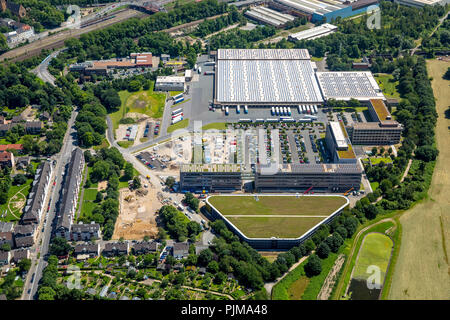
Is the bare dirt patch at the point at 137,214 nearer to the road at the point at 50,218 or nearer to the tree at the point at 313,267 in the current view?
the road at the point at 50,218

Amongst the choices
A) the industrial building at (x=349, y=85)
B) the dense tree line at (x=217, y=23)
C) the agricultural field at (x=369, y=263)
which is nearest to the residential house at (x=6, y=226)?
the agricultural field at (x=369, y=263)

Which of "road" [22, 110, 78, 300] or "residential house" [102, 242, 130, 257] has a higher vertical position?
"residential house" [102, 242, 130, 257]

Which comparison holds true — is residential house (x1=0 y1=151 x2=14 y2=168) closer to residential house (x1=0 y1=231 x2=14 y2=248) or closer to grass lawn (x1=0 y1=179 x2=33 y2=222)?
grass lawn (x1=0 y1=179 x2=33 y2=222)

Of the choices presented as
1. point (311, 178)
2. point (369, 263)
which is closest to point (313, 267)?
point (369, 263)

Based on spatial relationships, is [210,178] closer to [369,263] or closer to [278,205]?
[278,205]

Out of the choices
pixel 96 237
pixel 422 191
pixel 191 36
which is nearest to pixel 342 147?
pixel 422 191

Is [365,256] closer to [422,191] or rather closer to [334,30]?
Answer: [422,191]

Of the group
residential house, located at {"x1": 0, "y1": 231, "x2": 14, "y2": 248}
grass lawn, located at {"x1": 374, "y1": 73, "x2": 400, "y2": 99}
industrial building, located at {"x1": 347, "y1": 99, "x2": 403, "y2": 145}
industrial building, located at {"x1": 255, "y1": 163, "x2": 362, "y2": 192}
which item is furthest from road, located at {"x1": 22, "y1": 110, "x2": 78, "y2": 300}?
grass lawn, located at {"x1": 374, "y1": 73, "x2": 400, "y2": 99}
